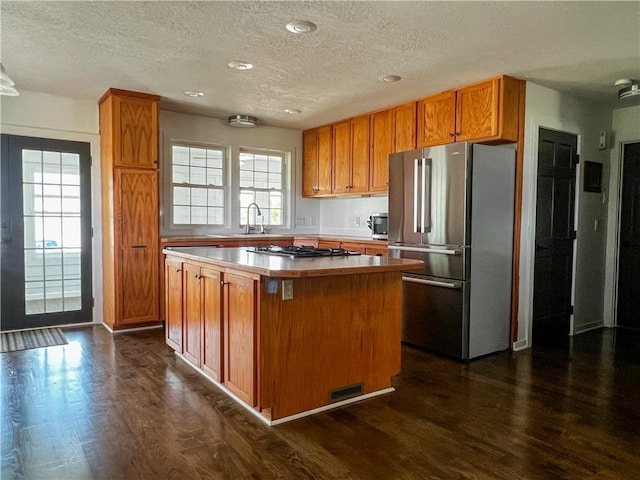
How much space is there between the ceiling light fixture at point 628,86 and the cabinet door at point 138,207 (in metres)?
4.38

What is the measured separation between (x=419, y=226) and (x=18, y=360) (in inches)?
135

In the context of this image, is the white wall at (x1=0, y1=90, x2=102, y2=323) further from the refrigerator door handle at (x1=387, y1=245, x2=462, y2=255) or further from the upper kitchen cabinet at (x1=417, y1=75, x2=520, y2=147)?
the upper kitchen cabinet at (x1=417, y1=75, x2=520, y2=147)

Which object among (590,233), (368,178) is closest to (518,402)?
(590,233)

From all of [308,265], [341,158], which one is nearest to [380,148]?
[341,158]

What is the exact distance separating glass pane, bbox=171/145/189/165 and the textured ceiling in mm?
960

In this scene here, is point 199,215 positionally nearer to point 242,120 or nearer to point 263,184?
point 263,184

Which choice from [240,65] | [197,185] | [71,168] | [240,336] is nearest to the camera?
[240,336]

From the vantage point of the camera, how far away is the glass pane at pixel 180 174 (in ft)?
17.8

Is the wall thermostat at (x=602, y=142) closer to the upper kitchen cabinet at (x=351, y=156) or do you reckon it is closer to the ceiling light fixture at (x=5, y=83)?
the upper kitchen cabinet at (x=351, y=156)

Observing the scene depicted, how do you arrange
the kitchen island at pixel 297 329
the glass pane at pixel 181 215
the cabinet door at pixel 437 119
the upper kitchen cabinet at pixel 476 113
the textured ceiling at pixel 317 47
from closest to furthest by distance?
1. the kitchen island at pixel 297 329
2. the textured ceiling at pixel 317 47
3. the upper kitchen cabinet at pixel 476 113
4. the cabinet door at pixel 437 119
5. the glass pane at pixel 181 215

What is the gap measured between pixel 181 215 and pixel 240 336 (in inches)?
127

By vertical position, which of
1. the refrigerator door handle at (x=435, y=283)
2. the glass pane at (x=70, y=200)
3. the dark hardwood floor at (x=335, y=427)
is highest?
the glass pane at (x=70, y=200)

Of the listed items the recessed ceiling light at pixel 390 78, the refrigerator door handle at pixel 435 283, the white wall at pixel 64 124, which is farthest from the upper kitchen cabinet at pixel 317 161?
the white wall at pixel 64 124

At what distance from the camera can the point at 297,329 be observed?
255 centimetres
